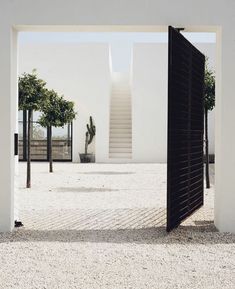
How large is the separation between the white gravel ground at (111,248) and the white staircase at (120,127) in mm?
9347

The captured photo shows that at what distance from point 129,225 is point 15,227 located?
1.29m

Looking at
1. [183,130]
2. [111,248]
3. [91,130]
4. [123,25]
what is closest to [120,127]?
[91,130]

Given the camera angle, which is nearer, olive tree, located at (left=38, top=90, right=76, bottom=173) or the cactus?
olive tree, located at (left=38, top=90, right=76, bottom=173)

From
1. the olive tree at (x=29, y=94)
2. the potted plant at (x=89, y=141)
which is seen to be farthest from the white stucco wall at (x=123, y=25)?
the potted plant at (x=89, y=141)

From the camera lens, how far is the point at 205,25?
17.1 feet

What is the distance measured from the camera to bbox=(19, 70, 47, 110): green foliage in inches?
372

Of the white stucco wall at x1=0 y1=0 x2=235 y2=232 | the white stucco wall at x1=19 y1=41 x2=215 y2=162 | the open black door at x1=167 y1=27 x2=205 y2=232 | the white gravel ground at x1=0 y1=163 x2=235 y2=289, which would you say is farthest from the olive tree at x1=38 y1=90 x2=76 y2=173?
the white stucco wall at x1=0 y1=0 x2=235 y2=232

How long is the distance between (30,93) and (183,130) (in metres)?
4.81

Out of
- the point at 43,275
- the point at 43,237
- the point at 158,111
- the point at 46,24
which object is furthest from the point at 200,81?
the point at 158,111

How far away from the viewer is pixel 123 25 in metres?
5.18

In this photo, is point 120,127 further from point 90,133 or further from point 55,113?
point 55,113

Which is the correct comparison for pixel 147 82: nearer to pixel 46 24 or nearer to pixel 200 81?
pixel 200 81

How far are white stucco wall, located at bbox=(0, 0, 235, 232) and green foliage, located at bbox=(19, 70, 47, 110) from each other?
4231 mm

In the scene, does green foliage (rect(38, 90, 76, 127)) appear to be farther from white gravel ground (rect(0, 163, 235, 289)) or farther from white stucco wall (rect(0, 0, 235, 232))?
white stucco wall (rect(0, 0, 235, 232))
